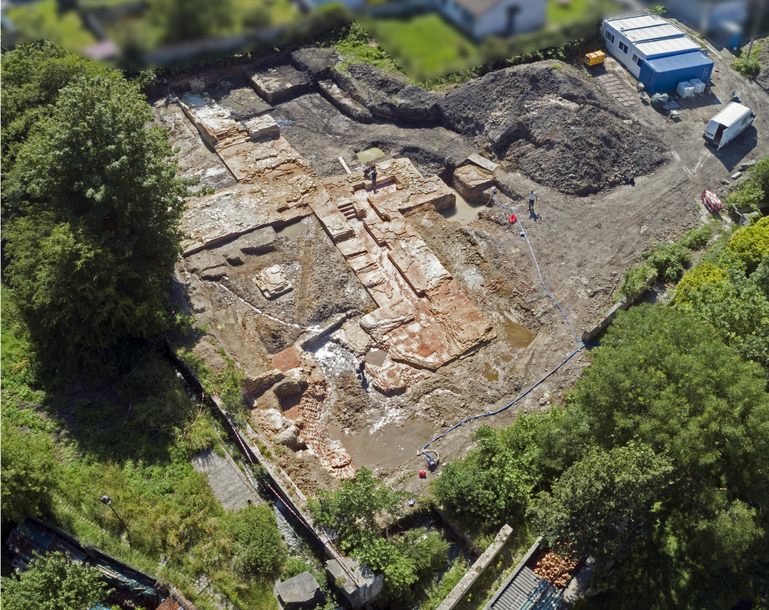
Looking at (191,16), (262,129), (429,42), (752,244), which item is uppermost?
(429,42)

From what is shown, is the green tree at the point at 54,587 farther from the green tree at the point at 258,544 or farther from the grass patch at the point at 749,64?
the grass patch at the point at 749,64

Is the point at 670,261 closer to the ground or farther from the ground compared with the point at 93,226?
→ closer to the ground

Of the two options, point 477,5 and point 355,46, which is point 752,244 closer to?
point 477,5

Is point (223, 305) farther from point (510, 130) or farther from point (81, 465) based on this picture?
point (510, 130)

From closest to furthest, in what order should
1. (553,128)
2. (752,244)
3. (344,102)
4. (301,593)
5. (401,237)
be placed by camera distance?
(301,593)
(752,244)
(401,237)
(553,128)
(344,102)

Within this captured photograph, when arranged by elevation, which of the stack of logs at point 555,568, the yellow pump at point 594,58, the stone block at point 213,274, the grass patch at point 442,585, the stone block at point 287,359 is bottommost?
the grass patch at point 442,585

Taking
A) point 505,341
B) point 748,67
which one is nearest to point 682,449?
point 505,341

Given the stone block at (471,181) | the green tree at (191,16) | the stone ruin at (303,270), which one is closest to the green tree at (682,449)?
the stone ruin at (303,270)

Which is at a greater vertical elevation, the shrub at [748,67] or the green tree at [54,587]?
the shrub at [748,67]

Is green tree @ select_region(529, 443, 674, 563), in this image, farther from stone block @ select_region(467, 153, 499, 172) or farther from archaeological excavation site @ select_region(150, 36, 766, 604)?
stone block @ select_region(467, 153, 499, 172)
